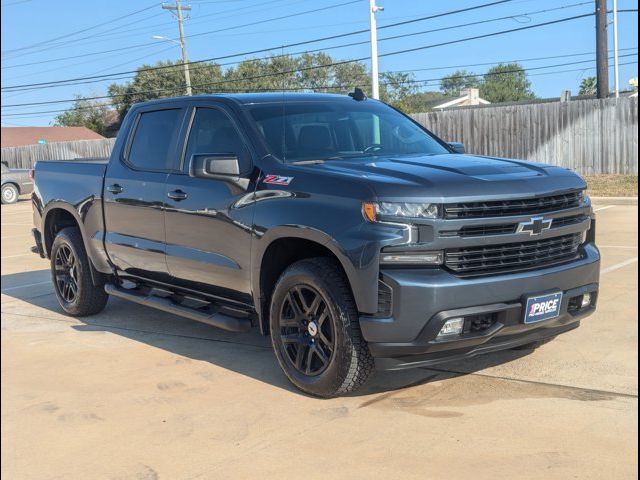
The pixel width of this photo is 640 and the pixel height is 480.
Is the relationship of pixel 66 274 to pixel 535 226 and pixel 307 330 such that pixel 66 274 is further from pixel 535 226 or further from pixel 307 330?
pixel 535 226

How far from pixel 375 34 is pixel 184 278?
18180 mm

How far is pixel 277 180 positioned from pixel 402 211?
40.5 inches

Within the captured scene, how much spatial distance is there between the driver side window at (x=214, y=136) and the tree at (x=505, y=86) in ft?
373

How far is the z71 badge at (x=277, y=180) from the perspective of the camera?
4.89 m

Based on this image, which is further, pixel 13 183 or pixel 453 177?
pixel 13 183

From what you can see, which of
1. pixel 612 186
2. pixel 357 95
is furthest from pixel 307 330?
pixel 612 186

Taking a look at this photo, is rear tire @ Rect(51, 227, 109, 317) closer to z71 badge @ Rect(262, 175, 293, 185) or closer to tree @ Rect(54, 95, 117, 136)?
z71 badge @ Rect(262, 175, 293, 185)

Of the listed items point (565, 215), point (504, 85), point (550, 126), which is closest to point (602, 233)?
point (565, 215)

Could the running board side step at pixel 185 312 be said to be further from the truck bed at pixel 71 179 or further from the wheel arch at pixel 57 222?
the truck bed at pixel 71 179

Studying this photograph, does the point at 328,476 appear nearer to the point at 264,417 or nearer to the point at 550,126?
the point at 264,417

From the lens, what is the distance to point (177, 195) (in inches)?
227

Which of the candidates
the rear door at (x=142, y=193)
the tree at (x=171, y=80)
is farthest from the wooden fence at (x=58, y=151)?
the rear door at (x=142, y=193)

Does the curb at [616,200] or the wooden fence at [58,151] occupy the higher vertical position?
the wooden fence at [58,151]

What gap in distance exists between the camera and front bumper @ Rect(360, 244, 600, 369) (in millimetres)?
4188
